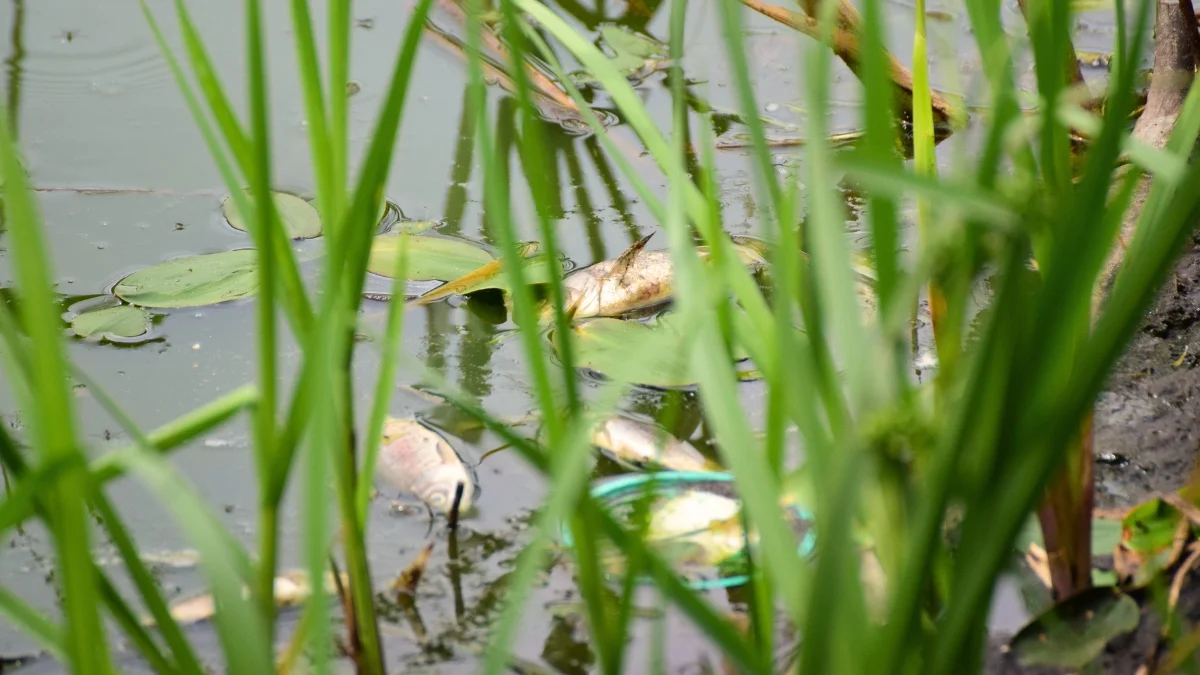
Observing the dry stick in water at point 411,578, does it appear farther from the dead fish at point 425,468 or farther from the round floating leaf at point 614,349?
the round floating leaf at point 614,349

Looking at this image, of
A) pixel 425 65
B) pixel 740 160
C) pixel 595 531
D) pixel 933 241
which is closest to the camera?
pixel 933 241

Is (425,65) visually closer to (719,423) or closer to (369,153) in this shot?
(369,153)

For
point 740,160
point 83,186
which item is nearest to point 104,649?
point 83,186

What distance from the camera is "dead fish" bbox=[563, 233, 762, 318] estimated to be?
1.28 m

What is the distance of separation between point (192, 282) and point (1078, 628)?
98 centimetres

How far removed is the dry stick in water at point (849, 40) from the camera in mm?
1548

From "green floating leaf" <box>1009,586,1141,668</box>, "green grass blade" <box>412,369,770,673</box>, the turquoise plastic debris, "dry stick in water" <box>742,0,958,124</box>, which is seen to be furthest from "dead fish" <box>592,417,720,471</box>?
Result: "dry stick in water" <box>742,0,958,124</box>

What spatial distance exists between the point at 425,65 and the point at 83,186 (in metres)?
0.58

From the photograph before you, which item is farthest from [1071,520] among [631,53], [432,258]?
[631,53]

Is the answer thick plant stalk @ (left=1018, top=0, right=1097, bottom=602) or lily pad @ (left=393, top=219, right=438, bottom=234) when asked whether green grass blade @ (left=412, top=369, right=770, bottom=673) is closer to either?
thick plant stalk @ (left=1018, top=0, right=1097, bottom=602)

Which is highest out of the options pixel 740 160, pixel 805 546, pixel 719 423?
pixel 719 423

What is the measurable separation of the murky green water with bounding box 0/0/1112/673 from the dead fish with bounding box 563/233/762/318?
3.3 inches

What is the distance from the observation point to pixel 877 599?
832 millimetres

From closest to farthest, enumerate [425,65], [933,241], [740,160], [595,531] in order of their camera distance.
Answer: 1. [933,241]
2. [595,531]
3. [740,160]
4. [425,65]
